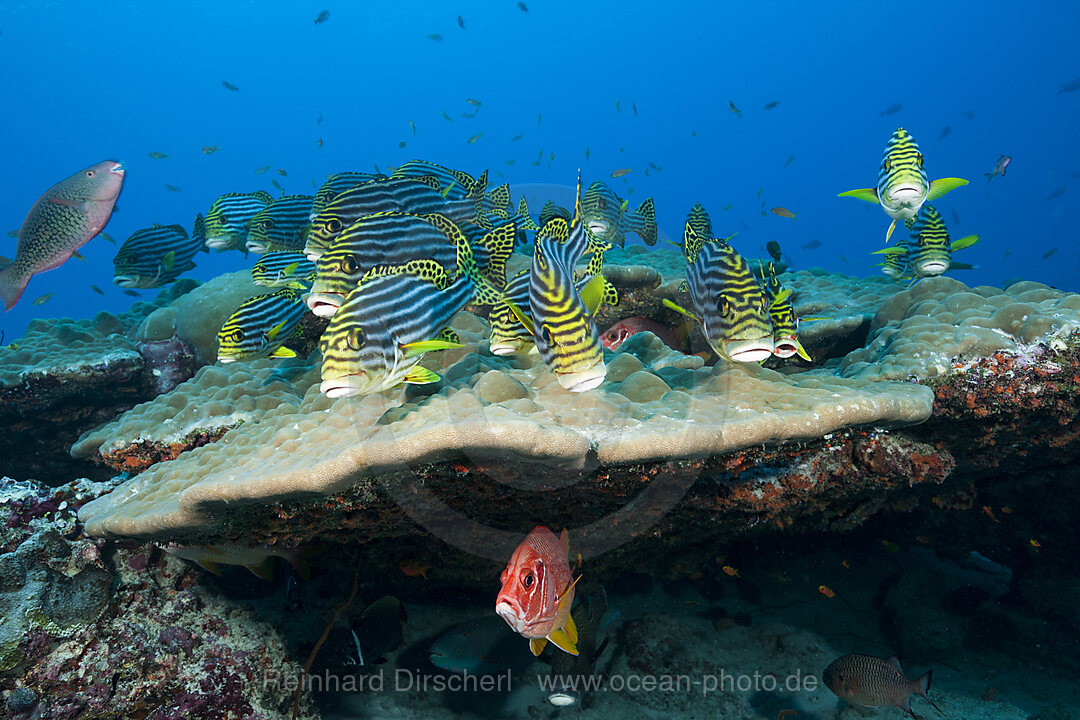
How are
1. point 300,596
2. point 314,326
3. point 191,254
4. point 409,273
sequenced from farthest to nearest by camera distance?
1. point 191,254
2. point 314,326
3. point 300,596
4. point 409,273

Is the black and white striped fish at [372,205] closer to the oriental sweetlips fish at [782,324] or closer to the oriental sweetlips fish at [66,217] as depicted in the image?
the oriental sweetlips fish at [66,217]

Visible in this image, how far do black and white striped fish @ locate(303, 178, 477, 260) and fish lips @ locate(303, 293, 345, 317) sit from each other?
21.4 inches

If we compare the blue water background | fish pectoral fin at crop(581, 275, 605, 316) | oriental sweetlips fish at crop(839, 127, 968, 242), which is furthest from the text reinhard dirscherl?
the blue water background

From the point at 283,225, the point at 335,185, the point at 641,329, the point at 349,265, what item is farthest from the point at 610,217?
the point at 349,265

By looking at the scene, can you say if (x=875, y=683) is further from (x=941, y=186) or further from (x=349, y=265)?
(x=349, y=265)

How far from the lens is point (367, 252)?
2660mm

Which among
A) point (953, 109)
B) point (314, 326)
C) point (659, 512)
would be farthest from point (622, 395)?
point (953, 109)

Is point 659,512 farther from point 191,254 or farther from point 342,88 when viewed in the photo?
point 342,88

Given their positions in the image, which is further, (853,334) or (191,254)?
(191,254)

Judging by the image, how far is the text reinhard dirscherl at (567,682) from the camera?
3.93m

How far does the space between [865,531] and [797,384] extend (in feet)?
13.3

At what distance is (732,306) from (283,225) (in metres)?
4.07

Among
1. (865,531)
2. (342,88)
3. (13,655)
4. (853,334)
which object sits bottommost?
(13,655)

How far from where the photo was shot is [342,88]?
9675 cm
